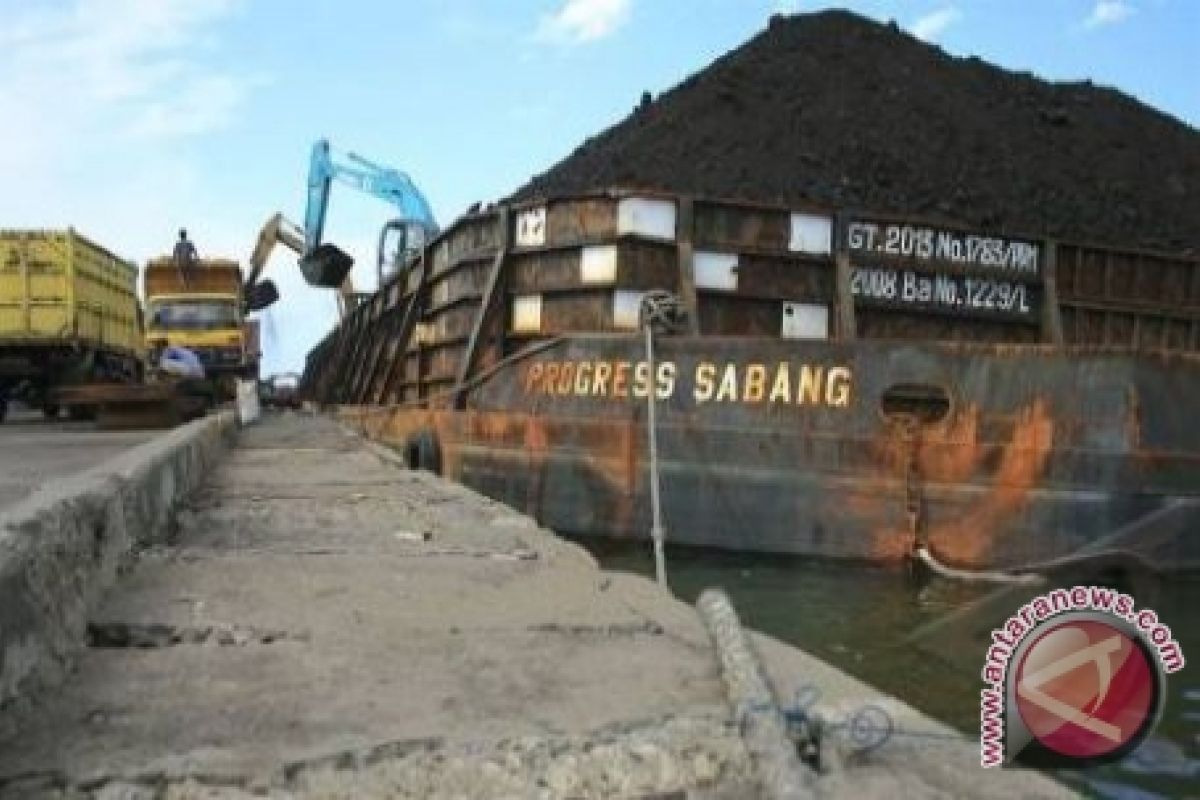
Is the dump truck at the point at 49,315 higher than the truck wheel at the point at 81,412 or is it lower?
higher

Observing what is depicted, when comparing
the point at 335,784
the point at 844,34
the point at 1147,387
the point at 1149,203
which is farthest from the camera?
the point at 844,34

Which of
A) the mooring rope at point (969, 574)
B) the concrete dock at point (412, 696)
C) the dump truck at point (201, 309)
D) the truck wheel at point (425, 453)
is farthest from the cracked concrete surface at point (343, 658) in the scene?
the dump truck at point (201, 309)

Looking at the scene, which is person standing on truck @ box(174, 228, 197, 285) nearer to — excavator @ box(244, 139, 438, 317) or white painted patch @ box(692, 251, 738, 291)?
excavator @ box(244, 139, 438, 317)

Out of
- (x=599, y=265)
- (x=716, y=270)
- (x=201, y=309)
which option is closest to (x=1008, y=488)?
(x=716, y=270)

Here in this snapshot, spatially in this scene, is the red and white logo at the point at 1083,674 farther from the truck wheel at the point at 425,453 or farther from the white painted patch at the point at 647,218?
the truck wheel at the point at 425,453

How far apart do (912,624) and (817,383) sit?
2764mm

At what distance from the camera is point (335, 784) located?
2.61 metres

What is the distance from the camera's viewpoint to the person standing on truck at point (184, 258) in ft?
90.9

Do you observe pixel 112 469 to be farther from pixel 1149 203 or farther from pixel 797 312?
pixel 1149 203

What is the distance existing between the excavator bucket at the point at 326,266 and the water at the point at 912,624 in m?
19.8

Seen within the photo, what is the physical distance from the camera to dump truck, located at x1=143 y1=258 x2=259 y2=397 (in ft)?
90.2

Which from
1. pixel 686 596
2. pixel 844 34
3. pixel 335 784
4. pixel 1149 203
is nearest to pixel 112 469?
pixel 335 784

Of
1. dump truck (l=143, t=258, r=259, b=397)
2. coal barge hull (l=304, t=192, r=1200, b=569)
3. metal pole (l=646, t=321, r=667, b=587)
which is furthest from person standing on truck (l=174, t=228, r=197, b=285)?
metal pole (l=646, t=321, r=667, b=587)

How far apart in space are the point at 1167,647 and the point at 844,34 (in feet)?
90.6
